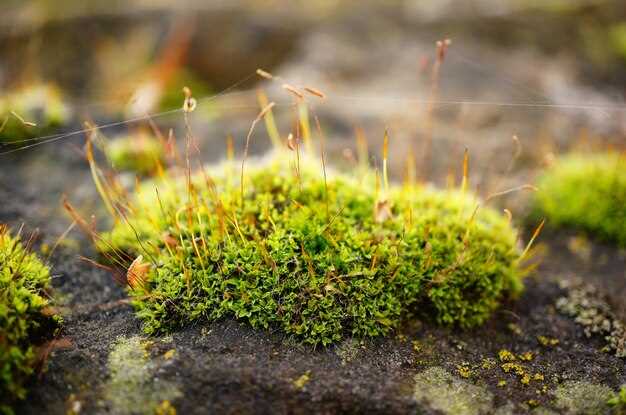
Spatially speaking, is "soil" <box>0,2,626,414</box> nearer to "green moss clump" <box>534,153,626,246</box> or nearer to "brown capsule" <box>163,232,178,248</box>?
"green moss clump" <box>534,153,626,246</box>

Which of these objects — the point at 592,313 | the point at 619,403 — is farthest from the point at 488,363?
the point at 592,313

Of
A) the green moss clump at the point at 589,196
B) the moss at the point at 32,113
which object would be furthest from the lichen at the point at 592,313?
the moss at the point at 32,113

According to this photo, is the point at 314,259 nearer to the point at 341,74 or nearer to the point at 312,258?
the point at 312,258

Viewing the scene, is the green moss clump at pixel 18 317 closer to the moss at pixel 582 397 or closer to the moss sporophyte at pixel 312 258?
the moss sporophyte at pixel 312 258

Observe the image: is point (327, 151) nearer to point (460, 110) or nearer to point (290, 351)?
point (460, 110)

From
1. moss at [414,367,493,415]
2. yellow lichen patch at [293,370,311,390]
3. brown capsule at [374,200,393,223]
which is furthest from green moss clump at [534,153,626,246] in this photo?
yellow lichen patch at [293,370,311,390]

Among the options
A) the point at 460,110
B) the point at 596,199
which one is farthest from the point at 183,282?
the point at 460,110
